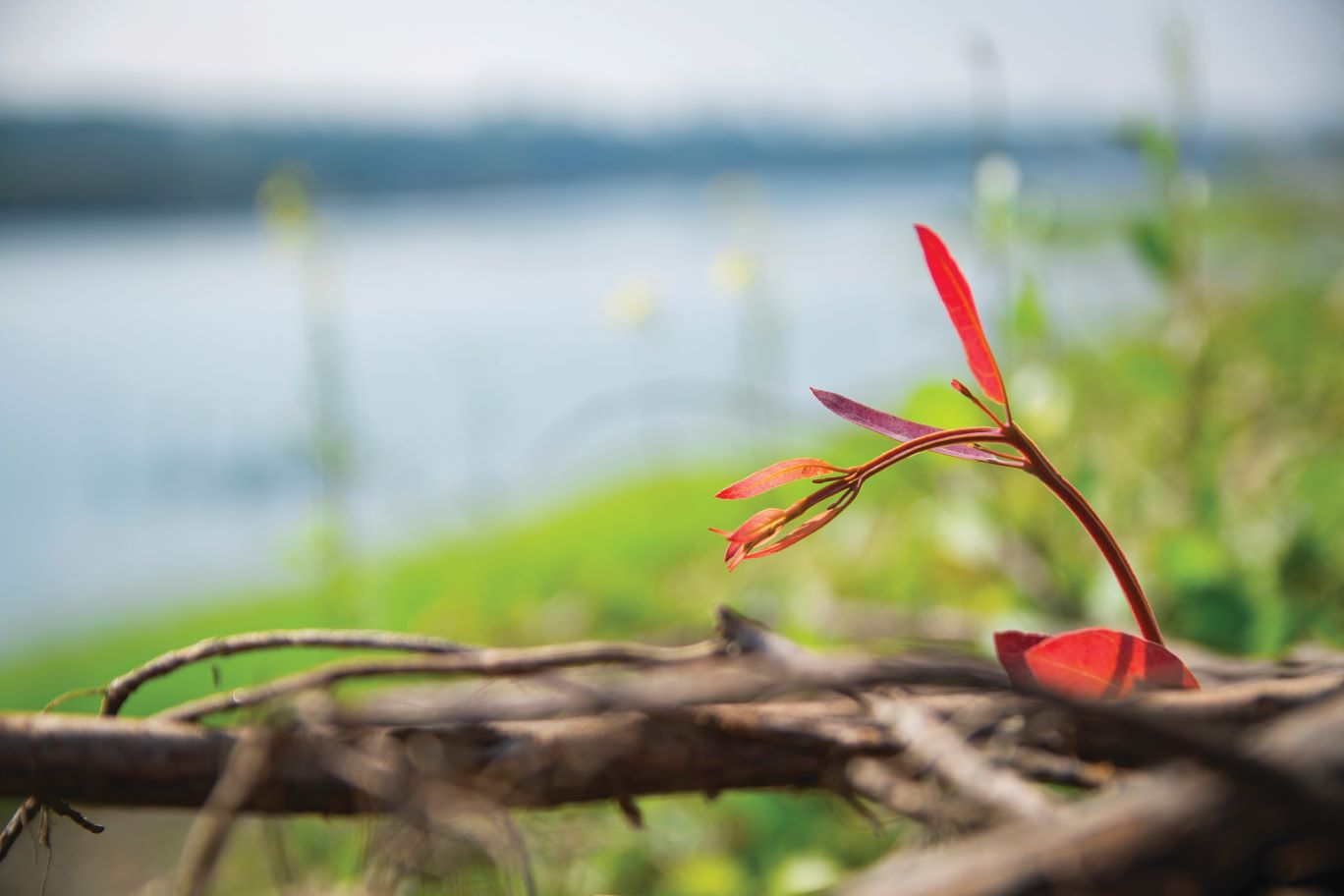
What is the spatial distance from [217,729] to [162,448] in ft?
8.17

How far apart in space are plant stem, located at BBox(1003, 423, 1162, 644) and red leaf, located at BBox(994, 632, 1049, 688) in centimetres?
3

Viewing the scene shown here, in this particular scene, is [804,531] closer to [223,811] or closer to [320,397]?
[223,811]

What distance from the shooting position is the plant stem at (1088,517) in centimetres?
22

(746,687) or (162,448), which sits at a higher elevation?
(746,687)

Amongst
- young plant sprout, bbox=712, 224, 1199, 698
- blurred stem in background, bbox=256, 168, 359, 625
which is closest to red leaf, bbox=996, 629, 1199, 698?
young plant sprout, bbox=712, 224, 1199, 698

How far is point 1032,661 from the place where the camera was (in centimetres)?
22

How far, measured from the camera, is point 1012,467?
227mm

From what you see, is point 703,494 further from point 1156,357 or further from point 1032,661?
point 1032,661

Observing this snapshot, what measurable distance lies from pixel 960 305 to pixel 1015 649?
0.31 ft

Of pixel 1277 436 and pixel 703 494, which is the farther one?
pixel 703 494

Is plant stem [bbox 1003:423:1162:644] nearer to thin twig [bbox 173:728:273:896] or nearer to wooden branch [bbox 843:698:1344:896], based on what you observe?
wooden branch [bbox 843:698:1344:896]

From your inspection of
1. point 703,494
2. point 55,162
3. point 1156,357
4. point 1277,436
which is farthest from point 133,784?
point 55,162

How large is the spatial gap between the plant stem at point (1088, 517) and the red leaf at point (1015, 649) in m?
0.03

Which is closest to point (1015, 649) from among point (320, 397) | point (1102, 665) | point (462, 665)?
point (1102, 665)
